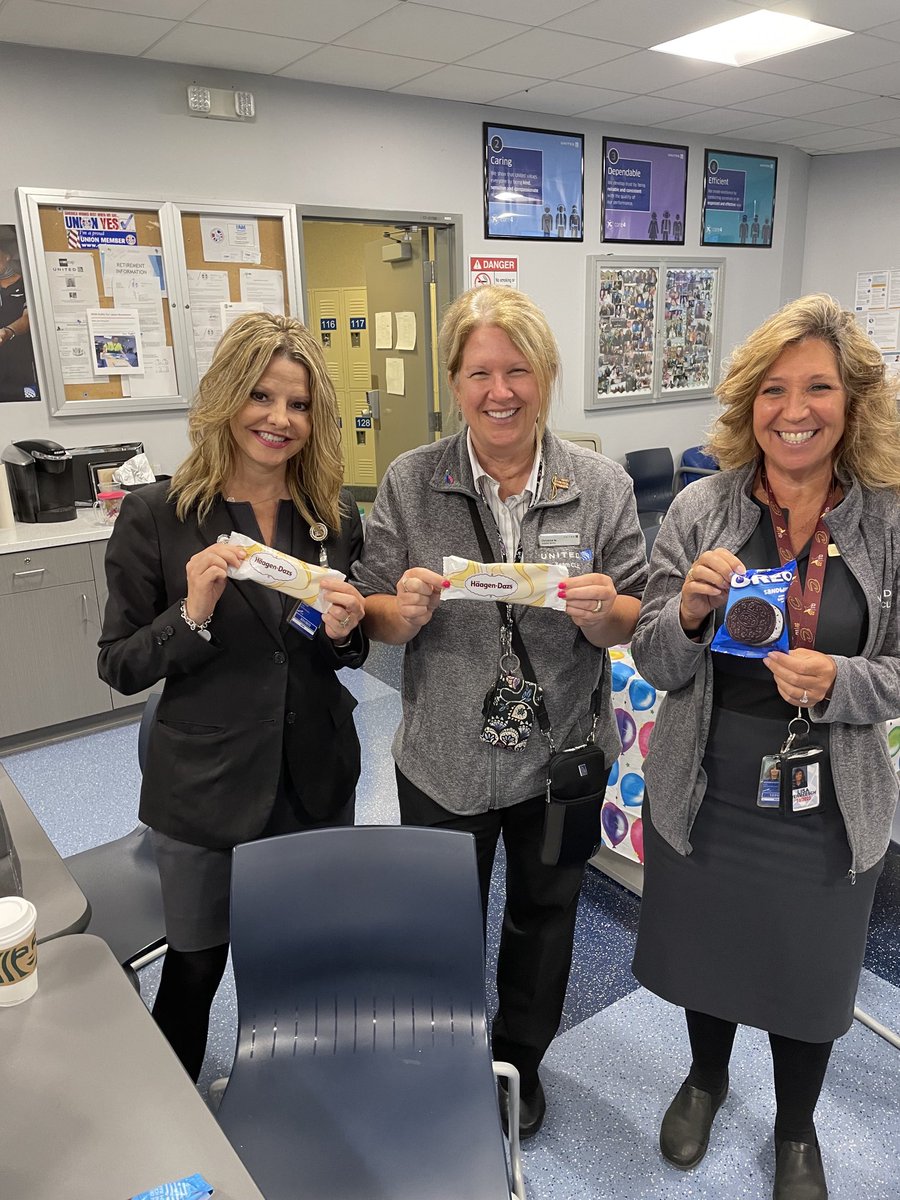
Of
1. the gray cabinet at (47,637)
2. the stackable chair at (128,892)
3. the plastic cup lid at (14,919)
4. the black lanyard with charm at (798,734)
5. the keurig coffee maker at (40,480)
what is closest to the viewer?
the plastic cup lid at (14,919)

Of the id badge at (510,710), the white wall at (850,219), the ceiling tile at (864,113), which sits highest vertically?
the ceiling tile at (864,113)

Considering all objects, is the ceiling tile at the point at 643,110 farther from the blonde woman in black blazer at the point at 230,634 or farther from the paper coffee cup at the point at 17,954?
the paper coffee cup at the point at 17,954

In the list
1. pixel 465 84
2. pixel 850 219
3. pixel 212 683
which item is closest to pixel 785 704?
pixel 212 683

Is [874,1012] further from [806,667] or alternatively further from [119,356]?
[119,356]

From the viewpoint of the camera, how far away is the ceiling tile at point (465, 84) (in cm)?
429

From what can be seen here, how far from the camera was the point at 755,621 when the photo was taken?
4.44 feet

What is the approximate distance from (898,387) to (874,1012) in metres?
1.60

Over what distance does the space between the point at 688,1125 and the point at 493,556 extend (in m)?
1.28

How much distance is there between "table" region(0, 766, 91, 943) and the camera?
4.31 feet

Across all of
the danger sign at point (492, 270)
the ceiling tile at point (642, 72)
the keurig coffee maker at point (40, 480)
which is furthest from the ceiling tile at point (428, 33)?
the keurig coffee maker at point (40, 480)

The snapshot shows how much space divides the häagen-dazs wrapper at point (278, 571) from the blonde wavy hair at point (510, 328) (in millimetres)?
423

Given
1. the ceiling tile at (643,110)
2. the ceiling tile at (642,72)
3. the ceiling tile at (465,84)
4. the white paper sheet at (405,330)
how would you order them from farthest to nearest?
the white paper sheet at (405,330)
the ceiling tile at (643,110)
the ceiling tile at (465,84)
the ceiling tile at (642,72)

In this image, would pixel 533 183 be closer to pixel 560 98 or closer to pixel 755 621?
pixel 560 98

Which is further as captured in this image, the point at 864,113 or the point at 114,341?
the point at 864,113
